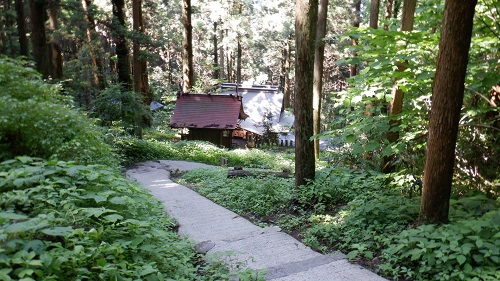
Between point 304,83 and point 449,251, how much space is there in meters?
4.11

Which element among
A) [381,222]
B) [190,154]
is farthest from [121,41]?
[381,222]

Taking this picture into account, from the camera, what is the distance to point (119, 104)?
15320 mm

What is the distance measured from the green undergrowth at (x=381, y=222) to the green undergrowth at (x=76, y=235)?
5.89ft

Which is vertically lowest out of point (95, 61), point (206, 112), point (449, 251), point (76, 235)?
point (206, 112)

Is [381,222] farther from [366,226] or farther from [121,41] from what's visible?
[121,41]

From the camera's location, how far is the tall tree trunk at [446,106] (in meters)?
4.04

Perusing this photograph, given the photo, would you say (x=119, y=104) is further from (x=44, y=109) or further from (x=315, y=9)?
(x=315, y=9)

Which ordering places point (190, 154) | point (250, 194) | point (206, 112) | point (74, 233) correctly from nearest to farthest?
1. point (74, 233)
2. point (250, 194)
3. point (190, 154)
4. point (206, 112)

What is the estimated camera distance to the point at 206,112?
2267 cm

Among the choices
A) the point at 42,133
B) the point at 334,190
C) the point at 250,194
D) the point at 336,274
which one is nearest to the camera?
the point at 336,274

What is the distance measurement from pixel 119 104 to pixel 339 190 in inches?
447

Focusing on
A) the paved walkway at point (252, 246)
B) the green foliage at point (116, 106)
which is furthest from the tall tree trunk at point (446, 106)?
the green foliage at point (116, 106)

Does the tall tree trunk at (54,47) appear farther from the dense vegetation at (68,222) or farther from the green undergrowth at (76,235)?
the green undergrowth at (76,235)

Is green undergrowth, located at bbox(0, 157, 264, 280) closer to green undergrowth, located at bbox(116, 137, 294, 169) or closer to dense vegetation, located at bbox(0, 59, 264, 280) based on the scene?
dense vegetation, located at bbox(0, 59, 264, 280)
